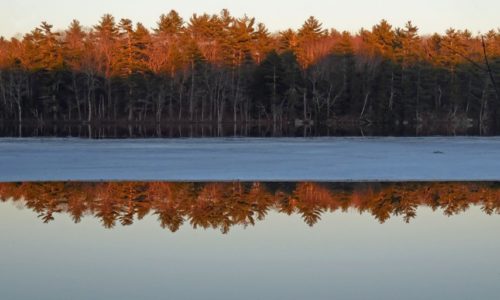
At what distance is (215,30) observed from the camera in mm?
84500

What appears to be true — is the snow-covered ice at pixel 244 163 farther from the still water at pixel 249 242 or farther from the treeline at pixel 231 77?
the treeline at pixel 231 77

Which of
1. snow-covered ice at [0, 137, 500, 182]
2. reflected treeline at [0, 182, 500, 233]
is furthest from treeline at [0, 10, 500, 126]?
reflected treeline at [0, 182, 500, 233]

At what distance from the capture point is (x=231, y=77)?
7888 cm

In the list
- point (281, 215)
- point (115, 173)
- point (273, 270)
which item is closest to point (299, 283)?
point (273, 270)

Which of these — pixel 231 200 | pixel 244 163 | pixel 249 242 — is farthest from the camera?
pixel 244 163

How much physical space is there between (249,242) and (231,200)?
4.64 metres

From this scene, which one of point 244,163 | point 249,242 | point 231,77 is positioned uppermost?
point 231,77

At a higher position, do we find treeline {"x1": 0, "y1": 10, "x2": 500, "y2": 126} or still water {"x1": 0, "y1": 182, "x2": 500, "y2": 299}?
treeline {"x1": 0, "y1": 10, "x2": 500, "y2": 126}

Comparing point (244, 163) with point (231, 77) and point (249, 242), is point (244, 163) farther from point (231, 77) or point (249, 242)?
point (231, 77)

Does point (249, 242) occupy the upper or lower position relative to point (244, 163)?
lower

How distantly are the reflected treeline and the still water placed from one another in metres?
0.03

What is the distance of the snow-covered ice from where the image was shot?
20.2 metres

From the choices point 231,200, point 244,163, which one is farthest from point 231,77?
point 231,200

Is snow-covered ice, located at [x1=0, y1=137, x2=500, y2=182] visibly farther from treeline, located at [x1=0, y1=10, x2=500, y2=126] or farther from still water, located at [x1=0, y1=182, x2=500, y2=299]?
treeline, located at [x1=0, y1=10, x2=500, y2=126]
